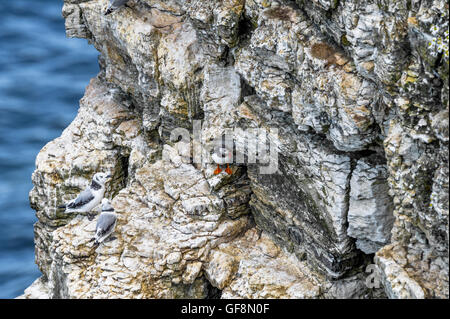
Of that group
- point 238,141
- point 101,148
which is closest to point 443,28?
point 238,141

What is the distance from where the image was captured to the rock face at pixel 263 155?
9438 mm

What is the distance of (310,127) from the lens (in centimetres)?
1141

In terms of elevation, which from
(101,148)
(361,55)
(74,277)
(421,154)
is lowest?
(74,277)

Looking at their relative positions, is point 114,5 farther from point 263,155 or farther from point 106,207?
point 263,155

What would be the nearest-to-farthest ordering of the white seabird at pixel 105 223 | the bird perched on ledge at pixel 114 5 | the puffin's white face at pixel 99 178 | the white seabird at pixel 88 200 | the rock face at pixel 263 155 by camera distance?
the rock face at pixel 263 155 → the white seabird at pixel 105 223 → the white seabird at pixel 88 200 → the bird perched on ledge at pixel 114 5 → the puffin's white face at pixel 99 178

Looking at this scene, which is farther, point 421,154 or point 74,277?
point 74,277

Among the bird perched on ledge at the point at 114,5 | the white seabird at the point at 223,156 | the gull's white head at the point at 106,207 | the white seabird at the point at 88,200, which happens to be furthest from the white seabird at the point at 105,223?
the bird perched on ledge at the point at 114,5

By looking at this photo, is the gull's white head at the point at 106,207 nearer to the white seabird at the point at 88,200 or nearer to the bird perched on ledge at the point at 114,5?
the white seabird at the point at 88,200

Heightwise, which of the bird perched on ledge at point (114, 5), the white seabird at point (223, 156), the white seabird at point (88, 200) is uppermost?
the bird perched on ledge at point (114, 5)

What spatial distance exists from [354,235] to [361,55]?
129 inches

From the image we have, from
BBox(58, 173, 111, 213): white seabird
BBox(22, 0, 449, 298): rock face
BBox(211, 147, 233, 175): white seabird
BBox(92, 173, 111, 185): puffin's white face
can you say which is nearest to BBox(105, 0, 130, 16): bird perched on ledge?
BBox(22, 0, 449, 298): rock face

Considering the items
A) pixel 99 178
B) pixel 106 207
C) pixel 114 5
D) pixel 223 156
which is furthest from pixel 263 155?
pixel 114 5

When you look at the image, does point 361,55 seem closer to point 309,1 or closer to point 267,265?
point 309,1

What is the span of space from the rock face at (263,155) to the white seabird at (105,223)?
268 millimetres
